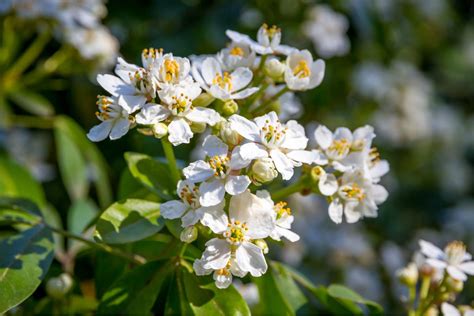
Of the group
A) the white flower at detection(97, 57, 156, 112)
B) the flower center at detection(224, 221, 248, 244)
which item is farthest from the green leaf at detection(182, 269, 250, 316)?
the white flower at detection(97, 57, 156, 112)

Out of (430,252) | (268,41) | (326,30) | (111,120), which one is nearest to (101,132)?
(111,120)

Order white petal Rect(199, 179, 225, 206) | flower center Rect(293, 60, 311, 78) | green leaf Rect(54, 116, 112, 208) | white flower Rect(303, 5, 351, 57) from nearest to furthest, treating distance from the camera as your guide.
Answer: white petal Rect(199, 179, 225, 206), flower center Rect(293, 60, 311, 78), green leaf Rect(54, 116, 112, 208), white flower Rect(303, 5, 351, 57)

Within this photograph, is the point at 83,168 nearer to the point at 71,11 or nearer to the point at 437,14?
the point at 71,11

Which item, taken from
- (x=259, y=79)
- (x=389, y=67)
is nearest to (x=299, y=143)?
(x=259, y=79)

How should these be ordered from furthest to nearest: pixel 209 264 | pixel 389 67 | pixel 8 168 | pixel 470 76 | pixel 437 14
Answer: pixel 470 76
pixel 437 14
pixel 389 67
pixel 8 168
pixel 209 264

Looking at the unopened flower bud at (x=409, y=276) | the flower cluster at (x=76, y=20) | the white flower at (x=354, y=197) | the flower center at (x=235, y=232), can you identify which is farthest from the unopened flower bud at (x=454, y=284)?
the flower cluster at (x=76, y=20)

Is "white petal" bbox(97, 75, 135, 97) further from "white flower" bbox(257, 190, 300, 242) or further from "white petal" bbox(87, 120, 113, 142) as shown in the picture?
"white flower" bbox(257, 190, 300, 242)

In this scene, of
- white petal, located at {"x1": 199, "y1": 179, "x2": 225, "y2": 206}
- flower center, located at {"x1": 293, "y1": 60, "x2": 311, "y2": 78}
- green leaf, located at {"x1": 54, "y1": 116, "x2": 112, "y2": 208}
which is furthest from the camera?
green leaf, located at {"x1": 54, "y1": 116, "x2": 112, "y2": 208}
